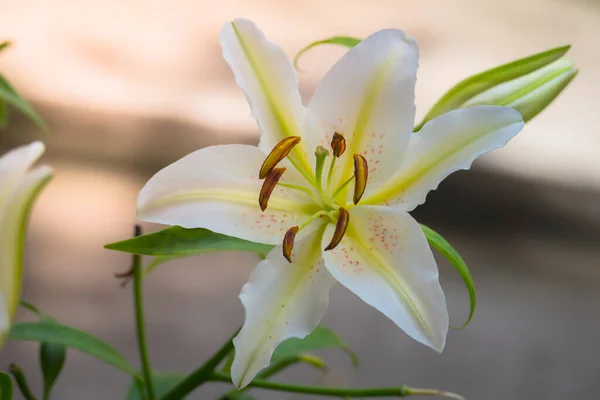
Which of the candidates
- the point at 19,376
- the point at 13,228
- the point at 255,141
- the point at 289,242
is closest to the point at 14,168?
the point at 13,228

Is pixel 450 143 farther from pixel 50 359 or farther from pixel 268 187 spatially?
pixel 50 359

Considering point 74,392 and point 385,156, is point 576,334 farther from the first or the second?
point 385,156

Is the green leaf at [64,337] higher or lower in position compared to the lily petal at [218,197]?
lower

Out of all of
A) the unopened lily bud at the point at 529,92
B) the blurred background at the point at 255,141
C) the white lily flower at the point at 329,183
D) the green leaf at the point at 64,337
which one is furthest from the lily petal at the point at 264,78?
the blurred background at the point at 255,141

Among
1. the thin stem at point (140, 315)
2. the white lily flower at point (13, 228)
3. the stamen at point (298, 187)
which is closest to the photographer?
the white lily flower at point (13, 228)

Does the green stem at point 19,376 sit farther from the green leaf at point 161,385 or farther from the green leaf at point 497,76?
the green leaf at point 497,76

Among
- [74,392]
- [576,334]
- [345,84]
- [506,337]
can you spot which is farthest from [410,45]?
[576,334]

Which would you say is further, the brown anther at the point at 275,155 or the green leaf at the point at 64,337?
the green leaf at the point at 64,337
